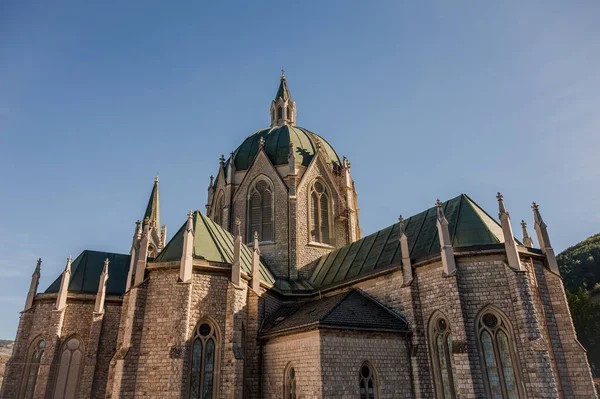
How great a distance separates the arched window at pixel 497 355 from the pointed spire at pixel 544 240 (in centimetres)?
371

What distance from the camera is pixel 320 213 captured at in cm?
3008

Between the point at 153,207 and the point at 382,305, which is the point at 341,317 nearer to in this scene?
the point at 382,305

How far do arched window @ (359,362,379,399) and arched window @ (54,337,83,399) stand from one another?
A: 49.3 feet

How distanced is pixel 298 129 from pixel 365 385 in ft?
71.1

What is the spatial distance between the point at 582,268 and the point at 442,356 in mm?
57422

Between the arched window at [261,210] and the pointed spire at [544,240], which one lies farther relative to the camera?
the arched window at [261,210]

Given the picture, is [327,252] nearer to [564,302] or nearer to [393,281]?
[393,281]

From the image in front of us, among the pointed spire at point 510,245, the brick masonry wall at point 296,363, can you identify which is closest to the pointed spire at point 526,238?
the pointed spire at point 510,245

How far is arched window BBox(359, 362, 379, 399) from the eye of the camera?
659 inches

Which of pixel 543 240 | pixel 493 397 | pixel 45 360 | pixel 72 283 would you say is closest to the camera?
pixel 493 397

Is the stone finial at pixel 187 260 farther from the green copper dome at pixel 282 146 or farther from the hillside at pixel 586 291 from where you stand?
the hillside at pixel 586 291

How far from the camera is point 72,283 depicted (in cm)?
2464

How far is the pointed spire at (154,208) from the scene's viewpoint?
110ft

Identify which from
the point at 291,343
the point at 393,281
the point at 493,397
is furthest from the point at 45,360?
the point at 493,397
